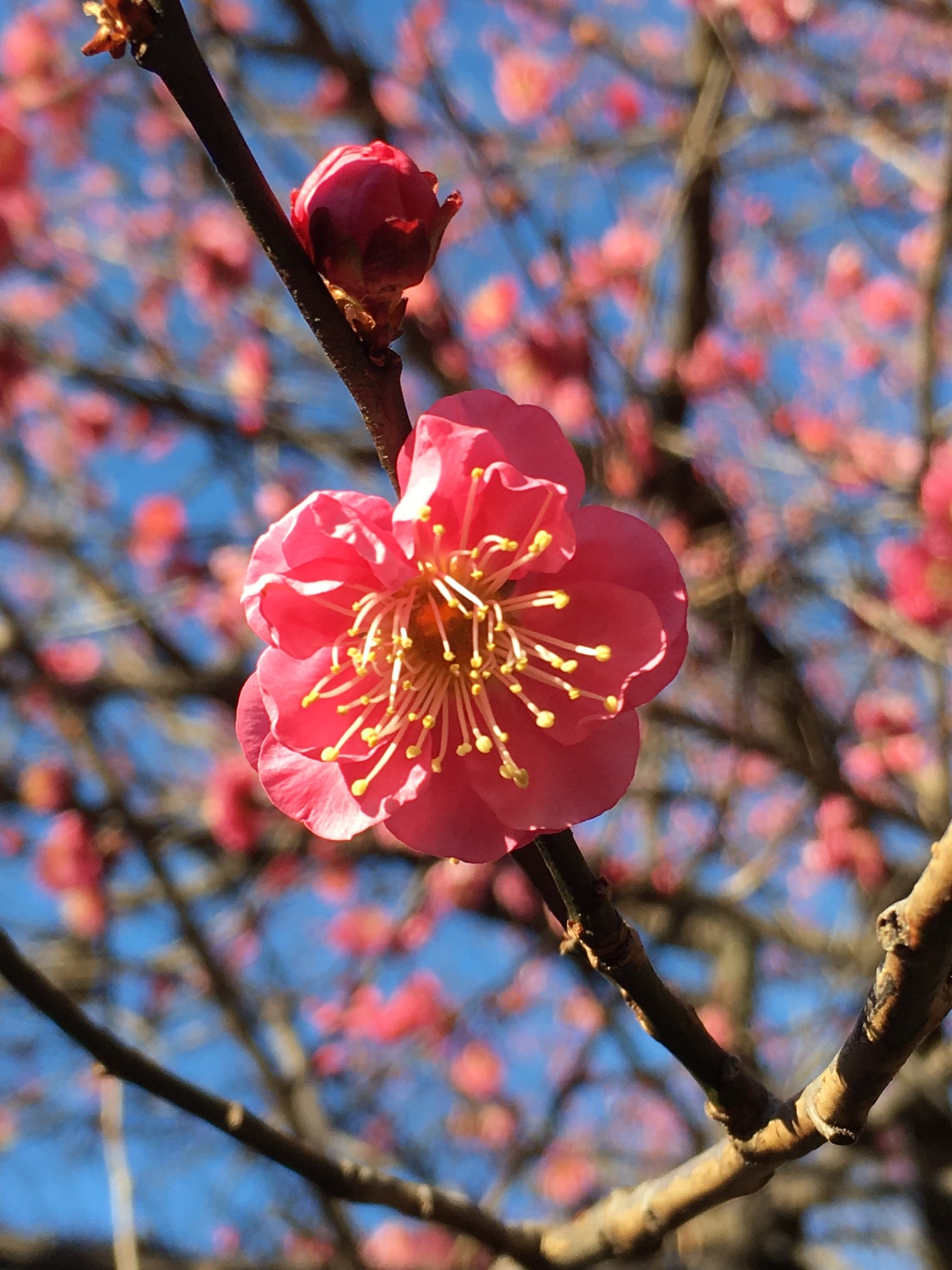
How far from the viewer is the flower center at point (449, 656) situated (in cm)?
77

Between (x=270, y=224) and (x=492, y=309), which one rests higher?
(x=492, y=309)

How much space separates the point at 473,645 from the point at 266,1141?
412 mm

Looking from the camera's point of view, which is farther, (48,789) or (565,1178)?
(565,1178)

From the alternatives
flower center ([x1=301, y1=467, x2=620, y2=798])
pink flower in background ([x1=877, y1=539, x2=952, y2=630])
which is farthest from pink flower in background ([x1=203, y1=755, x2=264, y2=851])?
flower center ([x1=301, y1=467, x2=620, y2=798])

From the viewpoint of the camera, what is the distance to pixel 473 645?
2.77 feet

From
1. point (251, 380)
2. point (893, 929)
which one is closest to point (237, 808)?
point (251, 380)

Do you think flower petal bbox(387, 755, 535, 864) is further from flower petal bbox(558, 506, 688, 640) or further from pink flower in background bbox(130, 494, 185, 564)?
pink flower in background bbox(130, 494, 185, 564)

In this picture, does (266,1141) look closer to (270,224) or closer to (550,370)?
(270,224)

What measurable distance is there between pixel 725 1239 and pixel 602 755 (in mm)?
2395

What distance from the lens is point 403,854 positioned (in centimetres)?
310

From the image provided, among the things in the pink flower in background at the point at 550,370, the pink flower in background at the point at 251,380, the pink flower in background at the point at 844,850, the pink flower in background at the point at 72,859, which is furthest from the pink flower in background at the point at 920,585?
the pink flower in background at the point at 72,859

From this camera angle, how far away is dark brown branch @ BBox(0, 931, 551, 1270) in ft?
2.27

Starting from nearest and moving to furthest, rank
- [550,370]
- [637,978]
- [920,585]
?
[637,978] < [920,585] < [550,370]

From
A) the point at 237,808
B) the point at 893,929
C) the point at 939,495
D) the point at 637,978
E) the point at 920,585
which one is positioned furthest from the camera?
the point at 237,808
